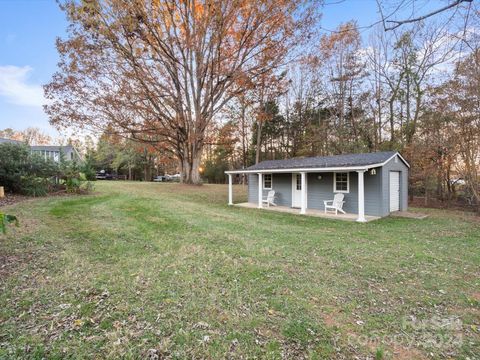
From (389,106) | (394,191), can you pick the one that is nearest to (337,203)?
(394,191)

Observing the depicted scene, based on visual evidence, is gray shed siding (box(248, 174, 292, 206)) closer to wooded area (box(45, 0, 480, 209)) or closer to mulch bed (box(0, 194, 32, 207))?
wooded area (box(45, 0, 480, 209))

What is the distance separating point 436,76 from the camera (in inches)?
545

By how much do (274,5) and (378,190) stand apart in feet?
33.7

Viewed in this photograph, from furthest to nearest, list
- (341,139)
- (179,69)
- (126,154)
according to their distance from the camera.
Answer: (126,154)
(341,139)
(179,69)

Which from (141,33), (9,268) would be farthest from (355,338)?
(141,33)

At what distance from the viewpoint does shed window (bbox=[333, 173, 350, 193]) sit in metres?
10.0

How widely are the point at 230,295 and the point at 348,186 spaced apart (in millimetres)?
8444

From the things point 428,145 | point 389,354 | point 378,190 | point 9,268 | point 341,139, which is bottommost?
point 389,354

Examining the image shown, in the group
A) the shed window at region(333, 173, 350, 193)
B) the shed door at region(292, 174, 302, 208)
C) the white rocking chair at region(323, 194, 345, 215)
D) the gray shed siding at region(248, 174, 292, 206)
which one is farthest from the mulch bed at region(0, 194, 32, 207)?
the shed window at region(333, 173, 350, 193)

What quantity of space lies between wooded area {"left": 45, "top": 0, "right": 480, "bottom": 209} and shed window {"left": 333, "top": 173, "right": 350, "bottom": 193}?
5.23 m

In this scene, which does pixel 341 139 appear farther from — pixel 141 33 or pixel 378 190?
pixel 141 33

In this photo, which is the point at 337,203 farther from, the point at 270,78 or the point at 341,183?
the point at 270,78

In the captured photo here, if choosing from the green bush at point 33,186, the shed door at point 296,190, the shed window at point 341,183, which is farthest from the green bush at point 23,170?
the shed window at point 341,183

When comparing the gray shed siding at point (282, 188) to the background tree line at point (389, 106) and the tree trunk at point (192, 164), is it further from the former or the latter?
the tree trunk at point (192, 164)
